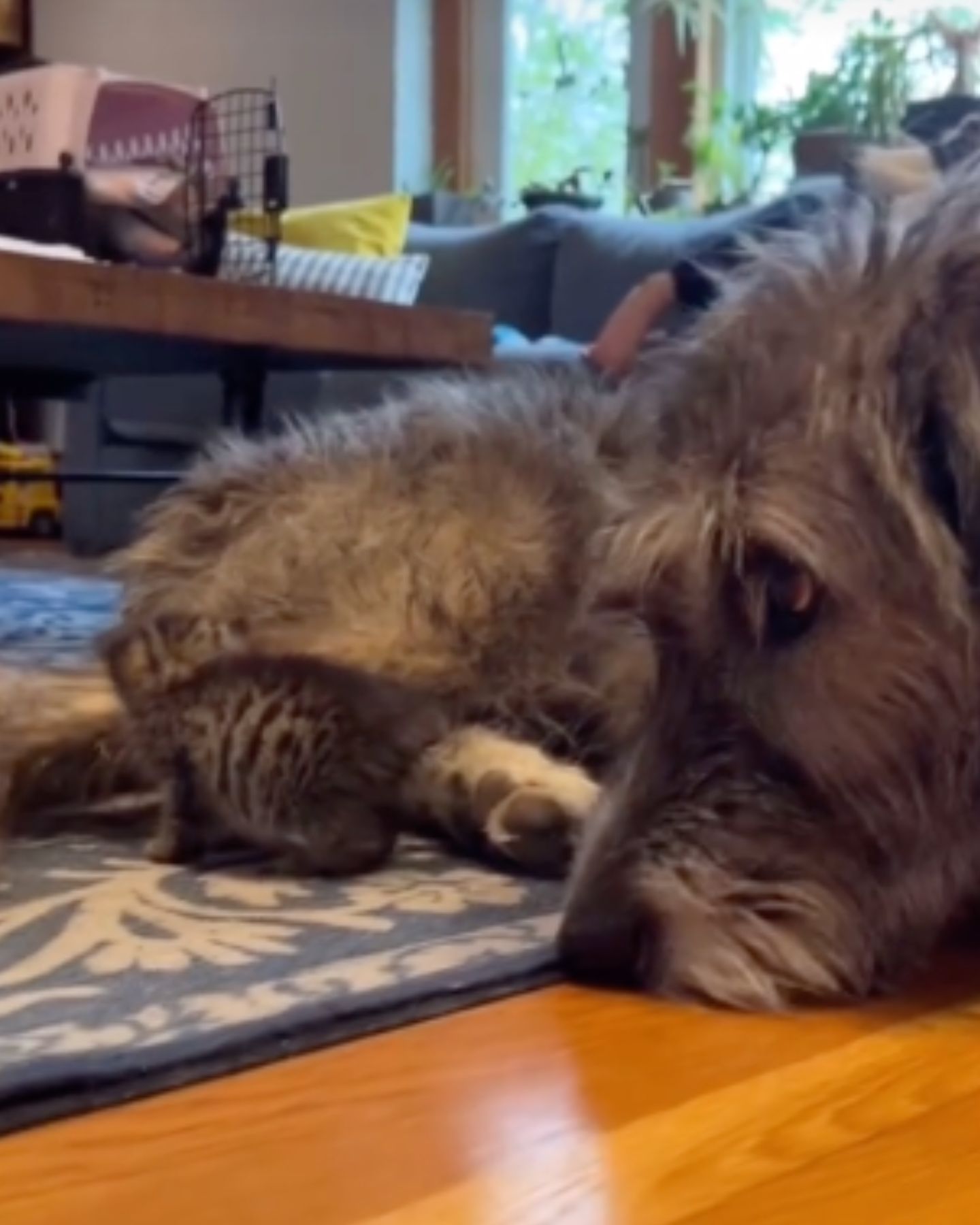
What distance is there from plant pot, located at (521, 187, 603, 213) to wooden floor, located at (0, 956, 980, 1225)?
5.71m

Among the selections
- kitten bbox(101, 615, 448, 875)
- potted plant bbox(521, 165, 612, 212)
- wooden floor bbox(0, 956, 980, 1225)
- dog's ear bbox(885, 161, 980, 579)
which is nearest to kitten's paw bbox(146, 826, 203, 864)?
kitten bbox(101, 615, 448, 875)

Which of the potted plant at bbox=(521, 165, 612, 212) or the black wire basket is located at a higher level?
the black wire basket

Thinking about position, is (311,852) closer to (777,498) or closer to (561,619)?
(561,619)

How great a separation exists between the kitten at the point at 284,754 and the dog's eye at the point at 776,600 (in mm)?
578

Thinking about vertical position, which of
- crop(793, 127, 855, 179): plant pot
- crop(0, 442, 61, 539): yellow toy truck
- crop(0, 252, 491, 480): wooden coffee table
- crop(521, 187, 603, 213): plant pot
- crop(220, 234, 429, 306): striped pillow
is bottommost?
crop(0, 442, 61, 539): yellow toy truck

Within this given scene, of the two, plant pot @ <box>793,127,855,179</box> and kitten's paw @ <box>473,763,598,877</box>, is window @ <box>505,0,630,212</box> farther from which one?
kitten's paw @ <box>473,763,598,877</box>

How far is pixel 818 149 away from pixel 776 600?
16.3ft

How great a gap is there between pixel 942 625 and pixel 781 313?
313 millimetres

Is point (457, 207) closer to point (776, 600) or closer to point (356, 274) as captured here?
point (356, 274)

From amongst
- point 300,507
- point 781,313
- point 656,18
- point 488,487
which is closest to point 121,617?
point 300,507

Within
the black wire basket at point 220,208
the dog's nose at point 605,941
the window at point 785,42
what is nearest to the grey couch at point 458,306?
the window at point 785,42

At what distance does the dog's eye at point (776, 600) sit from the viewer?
147cm

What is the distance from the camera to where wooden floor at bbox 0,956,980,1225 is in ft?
3.68

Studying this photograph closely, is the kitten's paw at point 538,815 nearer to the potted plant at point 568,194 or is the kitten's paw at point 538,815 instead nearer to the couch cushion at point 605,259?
the couch cushion at point 605,259
